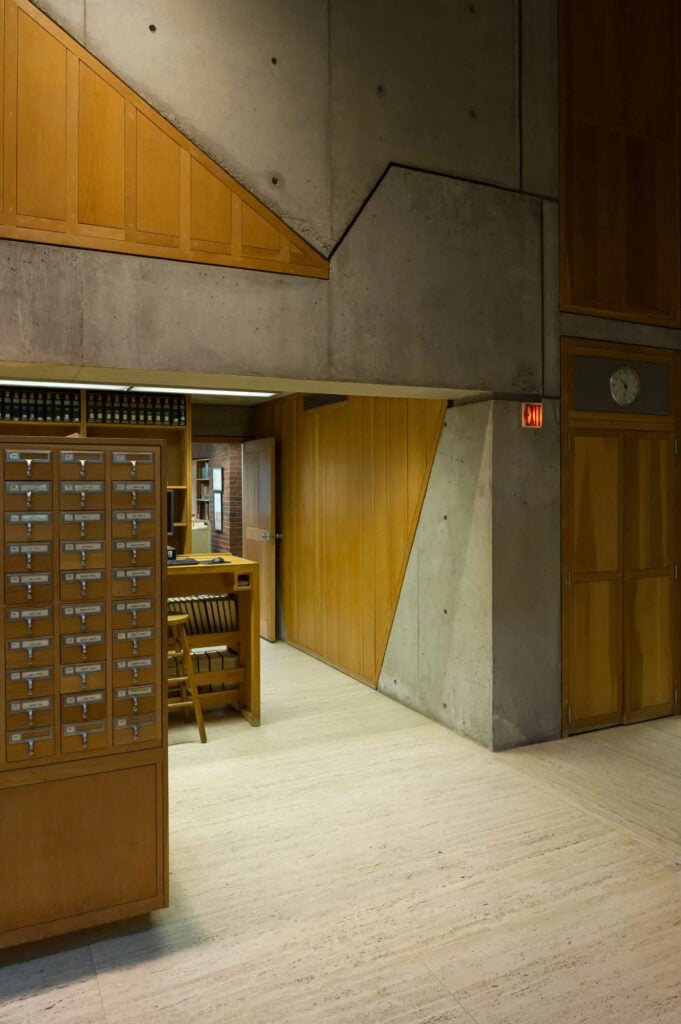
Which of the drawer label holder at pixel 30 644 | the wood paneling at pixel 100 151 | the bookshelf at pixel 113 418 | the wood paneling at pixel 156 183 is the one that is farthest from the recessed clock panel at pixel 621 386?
the drawer label holder at pixel 30 644

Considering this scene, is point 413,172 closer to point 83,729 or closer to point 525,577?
point 525,577

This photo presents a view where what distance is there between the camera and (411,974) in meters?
2.33

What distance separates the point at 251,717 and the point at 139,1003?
264cm

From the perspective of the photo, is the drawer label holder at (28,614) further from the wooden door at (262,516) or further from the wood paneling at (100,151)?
the wooden door at (262,516)

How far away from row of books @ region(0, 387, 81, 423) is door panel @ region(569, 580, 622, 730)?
12.8ft

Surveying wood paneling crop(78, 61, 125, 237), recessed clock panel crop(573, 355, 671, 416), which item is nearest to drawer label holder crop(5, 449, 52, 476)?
wood paneling crop(78, 61, 125, 237)

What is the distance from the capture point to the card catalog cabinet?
237 centimetres

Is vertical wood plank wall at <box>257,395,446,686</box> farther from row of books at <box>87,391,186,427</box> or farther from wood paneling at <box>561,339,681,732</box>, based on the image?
row of books at <box>87,391,186,427</box>

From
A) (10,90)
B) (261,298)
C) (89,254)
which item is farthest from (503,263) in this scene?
(10,90)

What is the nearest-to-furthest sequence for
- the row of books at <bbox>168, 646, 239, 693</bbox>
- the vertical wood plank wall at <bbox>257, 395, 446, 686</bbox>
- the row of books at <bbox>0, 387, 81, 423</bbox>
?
the row of books at <bbox>168, 646, 239, 693</bbox>, the vertical wood plank wall at <bbox>257, 395, 446, 686</bbox>, the row of books at <bbox>0, 387, 81, 423</bbox>

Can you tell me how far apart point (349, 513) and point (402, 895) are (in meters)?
3.55

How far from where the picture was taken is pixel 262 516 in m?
7.57

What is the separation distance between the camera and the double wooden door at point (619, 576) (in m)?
4.49

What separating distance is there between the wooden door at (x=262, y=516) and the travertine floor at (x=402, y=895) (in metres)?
3.06
